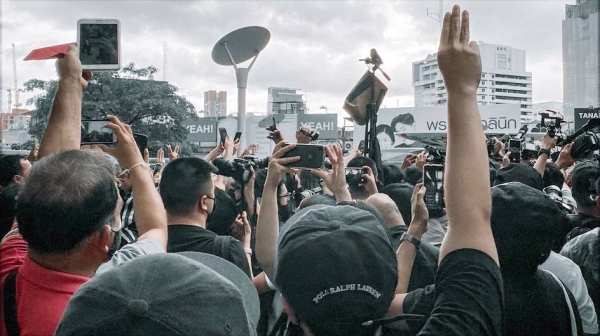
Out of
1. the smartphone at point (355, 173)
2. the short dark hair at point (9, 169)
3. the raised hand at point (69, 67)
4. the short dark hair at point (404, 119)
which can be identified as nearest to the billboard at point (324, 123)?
the short dark hair at point (404, 119)

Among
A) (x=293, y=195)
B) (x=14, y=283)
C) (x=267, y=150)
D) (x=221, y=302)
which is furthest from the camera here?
(x=267, y=150)

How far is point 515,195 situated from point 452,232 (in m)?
0.82

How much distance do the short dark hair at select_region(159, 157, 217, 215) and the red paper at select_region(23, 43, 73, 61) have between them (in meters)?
0.97

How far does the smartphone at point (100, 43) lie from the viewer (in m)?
2.44

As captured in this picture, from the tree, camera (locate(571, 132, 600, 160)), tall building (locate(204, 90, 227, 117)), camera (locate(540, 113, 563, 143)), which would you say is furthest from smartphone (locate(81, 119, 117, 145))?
tall building (locate(204, 90, 227, 117))

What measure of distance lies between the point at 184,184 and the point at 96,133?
0.68m

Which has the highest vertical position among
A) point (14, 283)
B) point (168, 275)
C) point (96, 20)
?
point (96, 20)

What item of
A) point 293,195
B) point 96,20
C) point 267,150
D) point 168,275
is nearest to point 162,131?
point 267,150

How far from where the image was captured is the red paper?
6.88 ft

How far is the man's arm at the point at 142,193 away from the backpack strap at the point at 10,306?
0.46m

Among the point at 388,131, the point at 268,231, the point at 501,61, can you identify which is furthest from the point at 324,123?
the point at 501,61

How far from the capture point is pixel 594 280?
2459 millimetres

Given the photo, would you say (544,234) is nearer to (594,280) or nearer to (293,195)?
(594,280)

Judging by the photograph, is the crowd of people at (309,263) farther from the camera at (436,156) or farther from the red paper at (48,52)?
the camera at (436,156)
